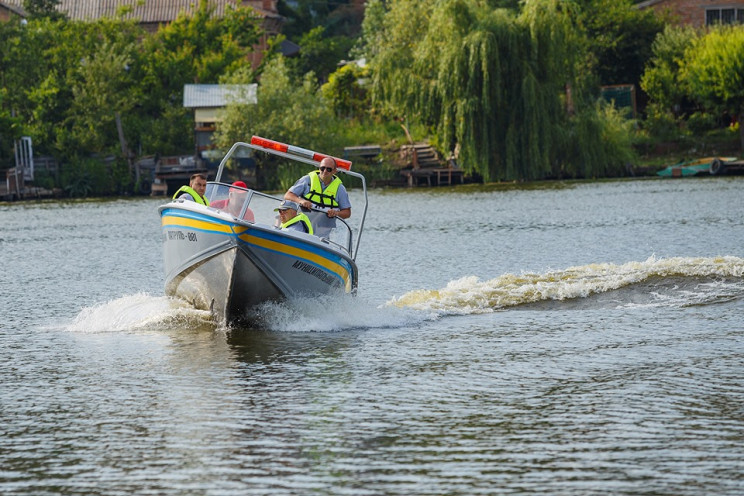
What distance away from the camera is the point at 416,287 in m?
22.7

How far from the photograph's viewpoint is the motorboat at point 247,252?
1577 cm

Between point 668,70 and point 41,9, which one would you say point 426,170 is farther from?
point 41,9

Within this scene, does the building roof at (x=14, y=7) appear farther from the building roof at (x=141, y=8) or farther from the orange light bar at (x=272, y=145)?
the orange light bar at (x=272, y=145)

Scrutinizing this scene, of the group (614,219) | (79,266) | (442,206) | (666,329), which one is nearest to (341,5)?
(442,206)

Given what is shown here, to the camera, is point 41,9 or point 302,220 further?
point 41,9

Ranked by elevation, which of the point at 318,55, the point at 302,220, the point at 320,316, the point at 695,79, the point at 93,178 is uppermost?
the point at 318,55

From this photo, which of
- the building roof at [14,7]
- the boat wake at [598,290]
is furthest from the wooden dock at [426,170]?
the boat wake at [598,290]

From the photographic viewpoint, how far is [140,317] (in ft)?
60.4

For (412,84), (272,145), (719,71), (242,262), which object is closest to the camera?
(242,262)

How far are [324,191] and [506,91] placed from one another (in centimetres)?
3987

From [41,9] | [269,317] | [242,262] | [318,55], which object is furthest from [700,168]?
[242,262]

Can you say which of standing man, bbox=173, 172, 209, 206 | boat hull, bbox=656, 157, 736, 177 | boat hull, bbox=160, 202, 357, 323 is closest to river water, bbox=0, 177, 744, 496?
boat hull, bbox=160, 202, 357, 323

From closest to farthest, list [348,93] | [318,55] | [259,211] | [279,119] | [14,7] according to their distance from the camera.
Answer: [259,211]
[279,119]
[348,93]
[14,7]
[318,55]

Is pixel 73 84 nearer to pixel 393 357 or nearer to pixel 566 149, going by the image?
pixel 566 149
